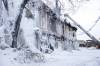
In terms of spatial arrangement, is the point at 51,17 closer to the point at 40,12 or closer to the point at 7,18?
the point at 40,12

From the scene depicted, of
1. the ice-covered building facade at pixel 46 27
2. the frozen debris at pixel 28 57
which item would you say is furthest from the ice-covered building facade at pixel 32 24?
the frozen debris at pixel 28 57

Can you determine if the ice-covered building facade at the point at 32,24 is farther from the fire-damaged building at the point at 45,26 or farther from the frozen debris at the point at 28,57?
the frozen debris at the point at 28,57

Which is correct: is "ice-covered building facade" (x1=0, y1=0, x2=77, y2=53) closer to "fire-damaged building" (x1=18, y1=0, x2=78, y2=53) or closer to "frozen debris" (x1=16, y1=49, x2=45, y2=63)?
"fire-damaged building" (x1=18, y1=0, x2=78, y2=53)

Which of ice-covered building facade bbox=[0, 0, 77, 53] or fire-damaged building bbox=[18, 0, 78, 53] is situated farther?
fire-damaged building bbox=[18, 0, 78, 53]

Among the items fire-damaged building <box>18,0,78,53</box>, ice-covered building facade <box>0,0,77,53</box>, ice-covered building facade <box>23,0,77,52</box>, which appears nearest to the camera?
ice-covered building facade <box>0,0,77,53</box>

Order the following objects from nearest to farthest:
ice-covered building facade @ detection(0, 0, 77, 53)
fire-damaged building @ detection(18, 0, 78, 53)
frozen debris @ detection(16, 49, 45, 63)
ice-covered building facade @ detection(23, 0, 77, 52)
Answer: frozen debris @ detection(16, 49, 45, 63)
ice-covered building facade @ detection(0, 0, 77, 53)
fire-damaged building @ detection(18, 0, 78, 53)
ice-covered building facade @ detection(23, 0, 77, 52)

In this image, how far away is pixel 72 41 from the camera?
125 feet

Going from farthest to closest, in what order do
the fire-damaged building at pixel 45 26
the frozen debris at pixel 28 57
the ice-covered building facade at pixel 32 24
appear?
the fire-damaged building at pixel 45 26
the ice-covered building facade at pixel 32 24
the frozen debris at pixel 28 57

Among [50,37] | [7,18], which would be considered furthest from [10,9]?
[50,37]

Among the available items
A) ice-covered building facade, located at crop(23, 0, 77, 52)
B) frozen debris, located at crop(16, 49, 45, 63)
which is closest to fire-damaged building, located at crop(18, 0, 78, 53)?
ice-covered building facade, located at crop(23, 0, 77, 52)

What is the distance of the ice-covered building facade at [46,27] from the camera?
66.6 feet

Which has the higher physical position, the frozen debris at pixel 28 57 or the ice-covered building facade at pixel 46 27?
the ice-covered building facade at pixel 46 27

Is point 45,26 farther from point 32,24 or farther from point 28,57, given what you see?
point 28,57

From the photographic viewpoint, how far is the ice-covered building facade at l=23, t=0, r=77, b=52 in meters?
20.3
